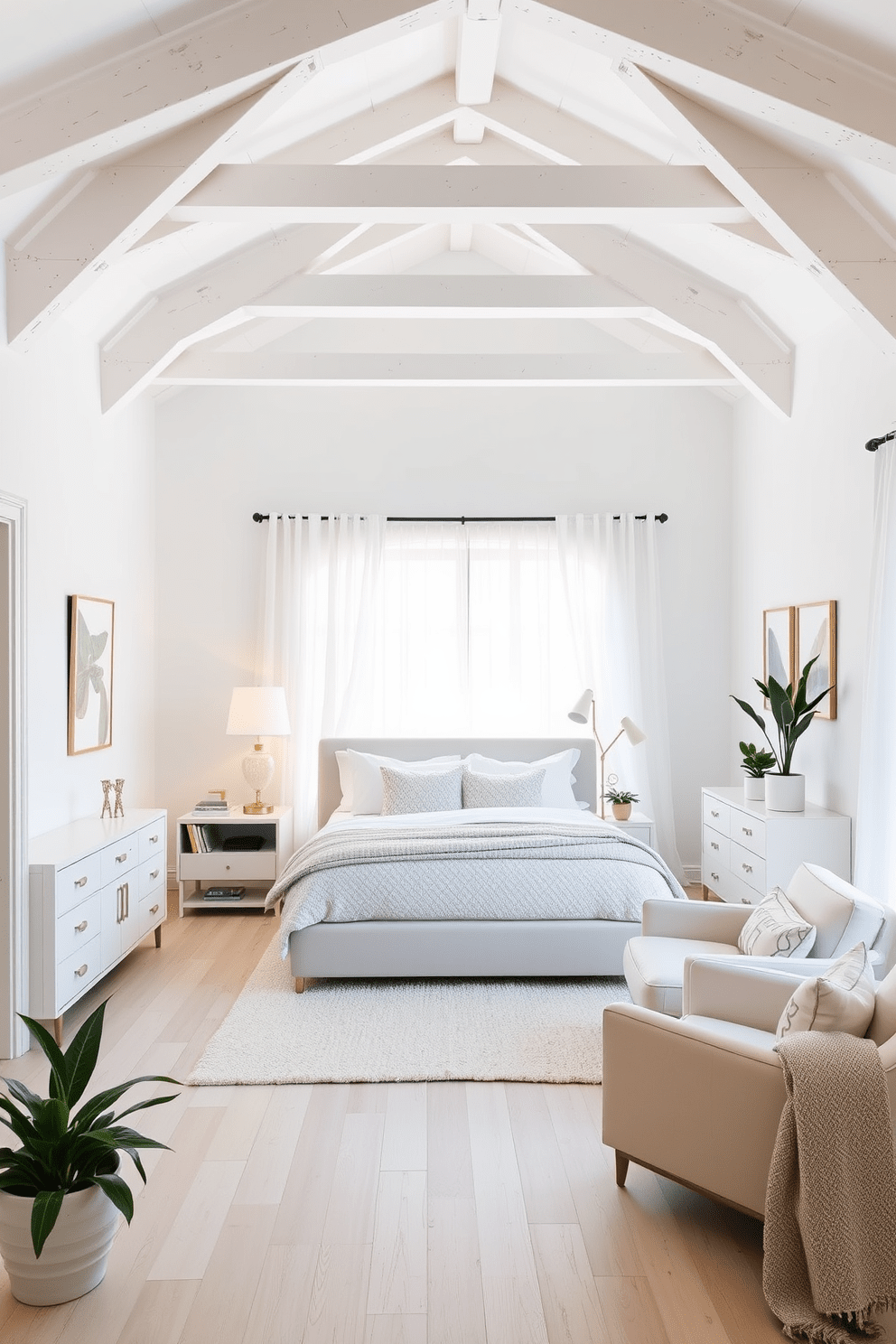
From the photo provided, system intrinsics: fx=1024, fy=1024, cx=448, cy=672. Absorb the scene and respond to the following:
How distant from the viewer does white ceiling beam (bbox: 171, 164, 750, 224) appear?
3.80 meters

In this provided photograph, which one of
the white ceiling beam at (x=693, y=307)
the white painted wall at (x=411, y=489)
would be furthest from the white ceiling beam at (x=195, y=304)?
the white painted wall at (x=411, y=489)

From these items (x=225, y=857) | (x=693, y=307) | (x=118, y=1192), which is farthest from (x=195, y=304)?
(x=118, y=1192)

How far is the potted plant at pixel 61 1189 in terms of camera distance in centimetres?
219

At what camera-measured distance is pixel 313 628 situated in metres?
6.39

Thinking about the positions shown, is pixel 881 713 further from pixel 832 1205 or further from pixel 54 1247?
pixel 54 1247

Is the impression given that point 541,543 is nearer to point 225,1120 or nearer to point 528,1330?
point 225,1120

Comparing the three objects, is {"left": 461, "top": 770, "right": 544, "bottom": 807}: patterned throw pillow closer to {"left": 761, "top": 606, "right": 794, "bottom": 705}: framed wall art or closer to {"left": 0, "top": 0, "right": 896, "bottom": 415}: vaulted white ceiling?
{"left": 761, "top": 606, "right": 794, "bottom": 705}: framed wall art

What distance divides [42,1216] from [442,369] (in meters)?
4.68

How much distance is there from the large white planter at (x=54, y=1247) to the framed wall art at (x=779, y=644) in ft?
13.5

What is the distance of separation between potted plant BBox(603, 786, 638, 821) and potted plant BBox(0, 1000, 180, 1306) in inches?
152

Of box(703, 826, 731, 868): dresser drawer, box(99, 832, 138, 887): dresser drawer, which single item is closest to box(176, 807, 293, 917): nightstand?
box(99, 832, 138, 887): dresser drawer

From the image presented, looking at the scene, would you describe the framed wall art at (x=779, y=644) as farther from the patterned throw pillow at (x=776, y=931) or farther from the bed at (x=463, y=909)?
the patterned throw pillow at (x=776, y=931)

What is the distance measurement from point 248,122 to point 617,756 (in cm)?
412

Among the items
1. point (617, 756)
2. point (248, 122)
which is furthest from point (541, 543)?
point (248, 122)
